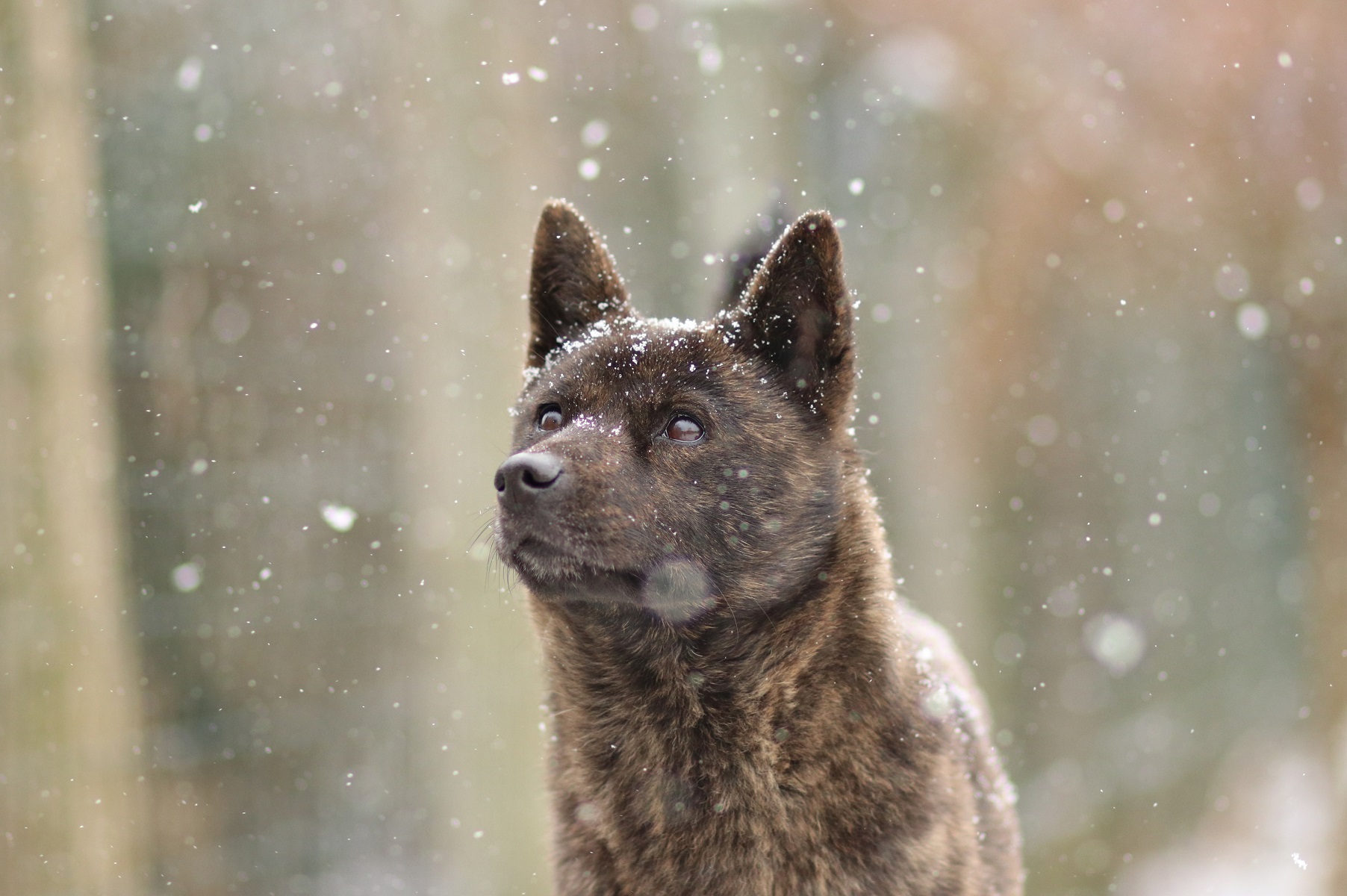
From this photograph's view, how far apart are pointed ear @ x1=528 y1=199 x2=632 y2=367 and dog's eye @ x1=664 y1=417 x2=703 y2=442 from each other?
1.40ft

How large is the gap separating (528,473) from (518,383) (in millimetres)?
2136

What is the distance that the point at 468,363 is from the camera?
12.2 ft

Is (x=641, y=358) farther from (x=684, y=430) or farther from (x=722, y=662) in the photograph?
(x=722, y=662)

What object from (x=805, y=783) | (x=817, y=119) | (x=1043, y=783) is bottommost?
(x=1043, y=783)

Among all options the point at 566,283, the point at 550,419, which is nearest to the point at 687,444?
the point at 550,419

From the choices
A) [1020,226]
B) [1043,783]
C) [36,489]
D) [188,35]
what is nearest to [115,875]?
[36,489]

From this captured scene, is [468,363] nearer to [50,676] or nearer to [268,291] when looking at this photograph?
[268,291]

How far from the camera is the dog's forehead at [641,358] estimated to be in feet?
6.99

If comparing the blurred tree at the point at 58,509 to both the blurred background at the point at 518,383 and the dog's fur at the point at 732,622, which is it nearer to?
the blurred background at the point at 518,383

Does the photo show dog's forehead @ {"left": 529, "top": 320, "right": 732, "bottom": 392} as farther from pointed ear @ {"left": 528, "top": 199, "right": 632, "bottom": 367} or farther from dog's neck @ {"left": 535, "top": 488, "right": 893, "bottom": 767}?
dog's neck @ {"left": 535, "top": 488, "right": 893, "bottom": 767}

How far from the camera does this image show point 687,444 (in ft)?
6.76

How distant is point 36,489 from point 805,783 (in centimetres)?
189

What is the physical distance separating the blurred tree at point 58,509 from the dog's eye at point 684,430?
1.51 m

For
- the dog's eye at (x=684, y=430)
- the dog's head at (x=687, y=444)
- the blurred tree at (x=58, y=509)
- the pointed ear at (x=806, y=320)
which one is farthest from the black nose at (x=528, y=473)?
the blurred tree at (x=58, y=509)
